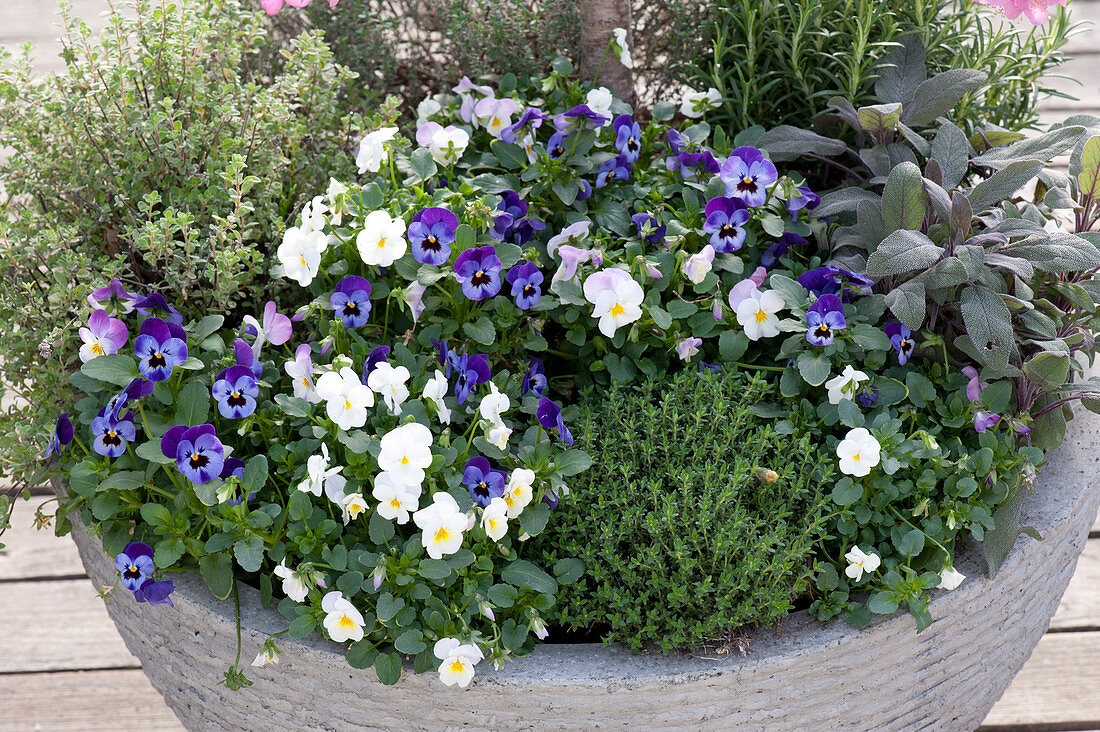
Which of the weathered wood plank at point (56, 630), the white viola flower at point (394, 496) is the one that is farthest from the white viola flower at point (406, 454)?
the weathered wood plank at point (56, 630)

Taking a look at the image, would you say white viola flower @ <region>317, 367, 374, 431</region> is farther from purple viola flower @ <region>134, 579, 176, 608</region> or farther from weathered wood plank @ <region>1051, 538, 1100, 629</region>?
weathered wood plank @ <region>1051, 538, 1100, 629</region>

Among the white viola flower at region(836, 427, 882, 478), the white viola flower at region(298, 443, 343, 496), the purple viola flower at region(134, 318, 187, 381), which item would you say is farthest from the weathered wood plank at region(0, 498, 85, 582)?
the white viola flower at region(836, 427, 882, 478)

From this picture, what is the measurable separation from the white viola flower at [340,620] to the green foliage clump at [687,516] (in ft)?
0.84

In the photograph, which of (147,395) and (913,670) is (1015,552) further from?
(147,395)

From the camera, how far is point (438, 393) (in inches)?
46.8

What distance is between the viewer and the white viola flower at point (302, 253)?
129 centimetres

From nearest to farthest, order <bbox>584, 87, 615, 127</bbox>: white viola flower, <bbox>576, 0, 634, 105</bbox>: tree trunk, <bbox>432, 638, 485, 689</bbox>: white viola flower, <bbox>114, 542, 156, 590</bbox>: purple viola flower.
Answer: <bbox>432, 638, 485, 689</bbox>: white viola flower
<bbox>114, 542, 156, 590</bbox>: purple viola flower
<bbox>584, 87, 615, 127</bbox>: white viola flower
<bbox>576, 0, 634, 105</bbox>: tree trunk

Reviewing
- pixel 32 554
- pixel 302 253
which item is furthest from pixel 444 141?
pixel 32 554

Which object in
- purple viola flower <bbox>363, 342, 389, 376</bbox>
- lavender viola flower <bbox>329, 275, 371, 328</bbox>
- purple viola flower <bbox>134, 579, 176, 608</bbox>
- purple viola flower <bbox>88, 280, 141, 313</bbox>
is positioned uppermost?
purple viola flower <bbox>88, 280, 141, 313</bbox>

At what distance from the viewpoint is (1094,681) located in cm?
180

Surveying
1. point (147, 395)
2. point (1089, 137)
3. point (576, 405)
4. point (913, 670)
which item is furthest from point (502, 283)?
point (1089, 137)

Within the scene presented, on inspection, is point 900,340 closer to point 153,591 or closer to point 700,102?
point 700,102

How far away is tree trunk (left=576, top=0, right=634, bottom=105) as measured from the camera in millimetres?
1737

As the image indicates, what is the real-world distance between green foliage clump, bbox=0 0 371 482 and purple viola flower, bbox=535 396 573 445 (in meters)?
0.46
